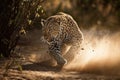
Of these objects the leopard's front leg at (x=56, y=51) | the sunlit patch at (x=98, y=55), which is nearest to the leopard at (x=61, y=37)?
the leopard's front leg at (x=56, y=51)

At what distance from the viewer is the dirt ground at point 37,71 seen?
9102 mm

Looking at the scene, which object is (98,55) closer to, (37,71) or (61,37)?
(61,37)

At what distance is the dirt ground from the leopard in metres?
0.35

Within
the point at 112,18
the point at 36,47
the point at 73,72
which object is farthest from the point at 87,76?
the point at 112,18

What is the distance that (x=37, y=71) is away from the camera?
9.72m

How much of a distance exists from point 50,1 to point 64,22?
611 centimetres

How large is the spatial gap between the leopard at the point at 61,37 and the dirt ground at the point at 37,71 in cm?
35

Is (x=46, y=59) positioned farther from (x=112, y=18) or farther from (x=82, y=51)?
(x=112, y=18)

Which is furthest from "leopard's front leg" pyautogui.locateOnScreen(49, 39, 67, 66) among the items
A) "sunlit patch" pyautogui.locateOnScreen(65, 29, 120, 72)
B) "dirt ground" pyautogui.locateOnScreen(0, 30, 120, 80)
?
"sunlit patch" pyautogui.locateOnScreen(65, 29, 120, 72)

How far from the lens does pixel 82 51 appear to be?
11859 mm

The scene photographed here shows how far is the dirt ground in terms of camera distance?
9102 millimetres

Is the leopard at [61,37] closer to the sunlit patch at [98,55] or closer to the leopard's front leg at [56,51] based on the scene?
the leopard's front leg at [56,51]

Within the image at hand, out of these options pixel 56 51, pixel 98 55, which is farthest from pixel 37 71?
pixel 98 55

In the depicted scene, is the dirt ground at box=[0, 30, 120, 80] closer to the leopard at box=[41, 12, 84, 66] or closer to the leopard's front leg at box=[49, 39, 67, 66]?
the leopard's front leg at box=[49, 39, 67, 66]
